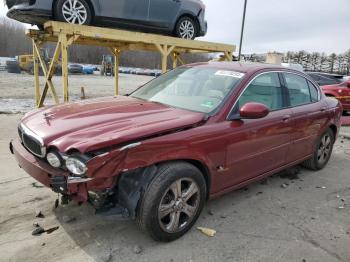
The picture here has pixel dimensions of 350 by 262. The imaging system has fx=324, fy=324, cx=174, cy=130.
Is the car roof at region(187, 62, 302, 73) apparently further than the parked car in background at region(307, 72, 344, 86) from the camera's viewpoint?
No

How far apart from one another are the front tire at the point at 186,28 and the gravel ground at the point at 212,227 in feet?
20.9

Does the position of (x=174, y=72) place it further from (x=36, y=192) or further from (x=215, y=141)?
(x=36, y=192)

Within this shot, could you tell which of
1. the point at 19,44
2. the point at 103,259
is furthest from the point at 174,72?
the point at 19,44

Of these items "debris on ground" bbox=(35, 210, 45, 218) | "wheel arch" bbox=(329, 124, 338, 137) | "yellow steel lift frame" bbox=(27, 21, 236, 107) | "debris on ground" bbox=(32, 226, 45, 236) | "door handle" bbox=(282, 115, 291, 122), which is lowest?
"debris on ground" bbox=(32, 226, 45, 236)

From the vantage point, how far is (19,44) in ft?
242

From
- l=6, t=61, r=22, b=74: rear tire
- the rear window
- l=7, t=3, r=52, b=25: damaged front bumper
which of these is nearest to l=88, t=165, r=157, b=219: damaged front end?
the rear window

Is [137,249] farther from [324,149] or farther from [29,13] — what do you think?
[29,13]

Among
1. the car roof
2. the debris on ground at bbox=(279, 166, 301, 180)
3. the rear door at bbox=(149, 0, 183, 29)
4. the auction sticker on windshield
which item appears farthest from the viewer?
the rear door at bbox=(149, 0, 183, 29)

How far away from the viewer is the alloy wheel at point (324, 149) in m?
5.19

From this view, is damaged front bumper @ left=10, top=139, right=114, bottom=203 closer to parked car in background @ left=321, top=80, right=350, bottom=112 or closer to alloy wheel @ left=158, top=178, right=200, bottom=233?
alloy wheel @ left=158, top=178, right=200, bottom=233

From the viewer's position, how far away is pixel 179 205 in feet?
9.91

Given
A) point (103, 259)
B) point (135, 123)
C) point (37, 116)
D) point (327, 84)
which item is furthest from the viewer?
point (327, 84)

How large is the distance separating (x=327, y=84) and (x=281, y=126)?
9602mm

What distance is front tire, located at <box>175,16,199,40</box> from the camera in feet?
31.1
